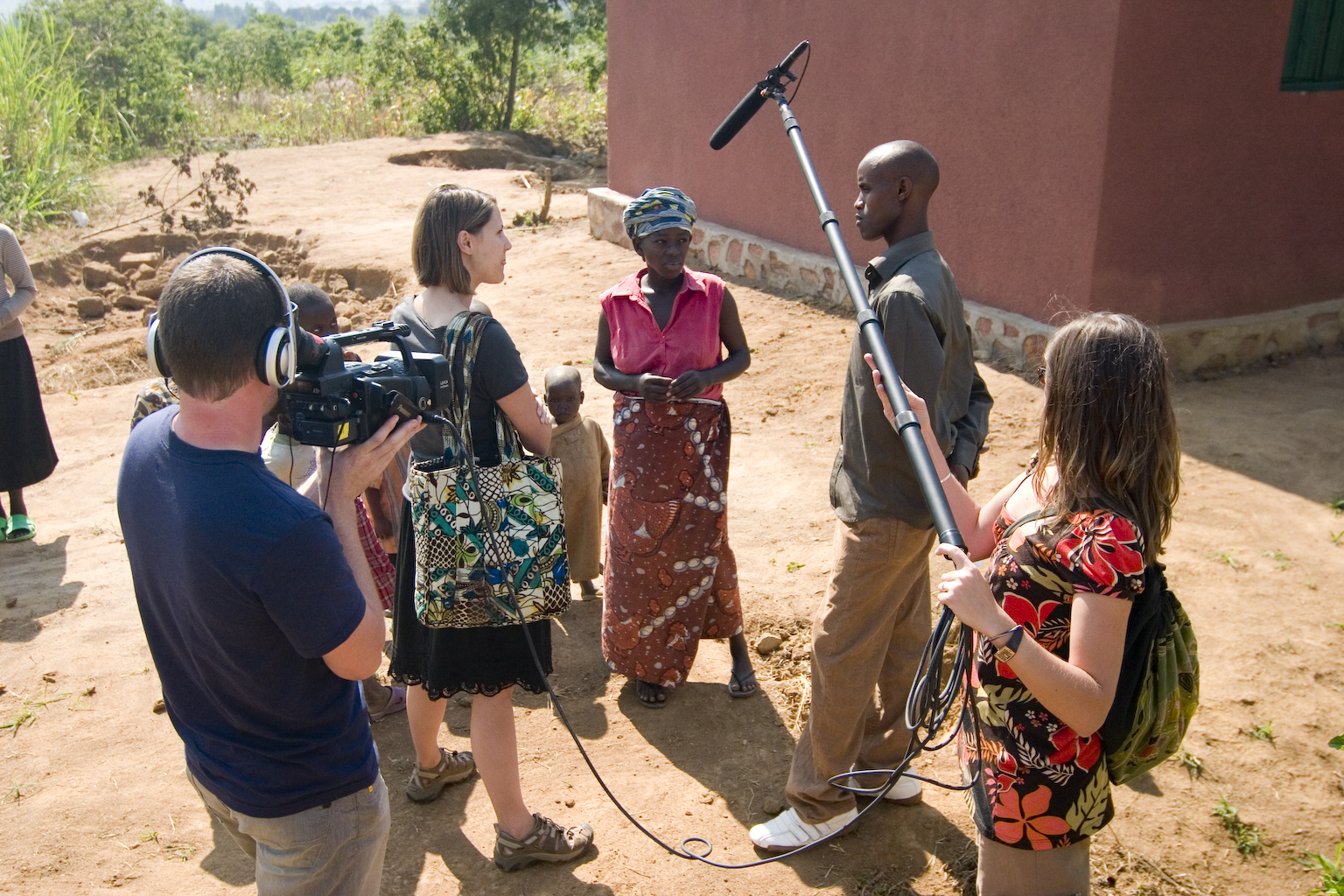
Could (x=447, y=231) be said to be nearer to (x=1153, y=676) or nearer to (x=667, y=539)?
(x=667, y=539)

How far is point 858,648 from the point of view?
2.88m

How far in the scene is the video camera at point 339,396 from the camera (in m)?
1.96

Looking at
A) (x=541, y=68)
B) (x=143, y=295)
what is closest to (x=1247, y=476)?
(x=143, y=295)

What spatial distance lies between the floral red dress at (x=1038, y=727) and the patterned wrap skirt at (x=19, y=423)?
5.15 metres

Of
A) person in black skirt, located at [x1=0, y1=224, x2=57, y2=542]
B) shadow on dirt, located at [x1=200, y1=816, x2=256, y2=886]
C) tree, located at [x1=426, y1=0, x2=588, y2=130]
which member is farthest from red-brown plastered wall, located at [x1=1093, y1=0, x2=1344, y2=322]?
tree, located at [x1=426, y1=0, x2=588, y2=130]

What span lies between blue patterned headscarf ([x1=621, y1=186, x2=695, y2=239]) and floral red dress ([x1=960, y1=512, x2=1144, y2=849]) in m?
1.83

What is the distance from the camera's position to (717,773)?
3.50m

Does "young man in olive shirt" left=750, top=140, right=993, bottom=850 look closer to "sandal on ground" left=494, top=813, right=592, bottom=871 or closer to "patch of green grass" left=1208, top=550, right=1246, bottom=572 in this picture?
"sandal on ground" left=494, top=813, right=592, bottom=871

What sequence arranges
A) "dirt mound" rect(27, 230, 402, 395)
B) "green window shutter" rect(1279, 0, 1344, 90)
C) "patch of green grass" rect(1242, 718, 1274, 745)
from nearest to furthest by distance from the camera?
"patch of green grass" rect(1242, 718, 1274, 745) → "green window shutter" rect(1279, 0, 1344, 90) → "dirt mound" rect(27, 230, 402, 395)

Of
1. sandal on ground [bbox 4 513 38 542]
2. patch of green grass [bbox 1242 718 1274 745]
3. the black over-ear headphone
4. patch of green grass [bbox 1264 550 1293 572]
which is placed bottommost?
sandal on ground [bbox 4 513 38 542]

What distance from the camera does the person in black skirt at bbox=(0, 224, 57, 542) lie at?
5191 mm

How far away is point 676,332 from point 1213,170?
14.7ft

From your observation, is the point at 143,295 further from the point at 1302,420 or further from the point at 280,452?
the point at 1302,420

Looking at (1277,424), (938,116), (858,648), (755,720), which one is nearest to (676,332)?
(858,648)
